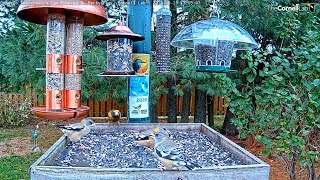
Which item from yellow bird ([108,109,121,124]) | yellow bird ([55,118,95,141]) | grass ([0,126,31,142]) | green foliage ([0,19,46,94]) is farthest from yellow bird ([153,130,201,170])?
grass ([0,126,31,142])

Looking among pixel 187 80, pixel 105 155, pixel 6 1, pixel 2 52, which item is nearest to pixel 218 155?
pixel 105 155

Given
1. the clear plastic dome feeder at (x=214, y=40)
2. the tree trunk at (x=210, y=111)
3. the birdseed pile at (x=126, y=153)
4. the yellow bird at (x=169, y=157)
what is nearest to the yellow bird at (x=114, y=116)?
the birdseed pile at (x=126, y=153)

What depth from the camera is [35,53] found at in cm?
547

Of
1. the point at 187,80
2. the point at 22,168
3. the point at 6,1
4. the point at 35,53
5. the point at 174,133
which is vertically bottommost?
the point at 22,168

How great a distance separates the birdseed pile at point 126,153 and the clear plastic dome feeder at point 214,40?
729 millimetres

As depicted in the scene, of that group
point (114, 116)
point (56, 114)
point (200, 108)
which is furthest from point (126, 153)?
point (200, 108)

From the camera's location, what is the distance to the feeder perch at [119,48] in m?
3.33

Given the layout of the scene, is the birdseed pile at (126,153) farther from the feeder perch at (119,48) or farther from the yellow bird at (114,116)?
the feeder perch at (119,48)

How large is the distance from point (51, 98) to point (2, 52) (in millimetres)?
3178

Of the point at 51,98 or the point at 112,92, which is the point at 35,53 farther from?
the point at 51,98

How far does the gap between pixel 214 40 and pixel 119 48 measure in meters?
0.91

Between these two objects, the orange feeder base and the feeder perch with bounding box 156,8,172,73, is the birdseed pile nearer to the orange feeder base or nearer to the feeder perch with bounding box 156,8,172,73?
the orange feeder base

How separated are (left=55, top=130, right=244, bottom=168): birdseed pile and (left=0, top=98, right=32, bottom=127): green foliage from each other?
677 centimetres

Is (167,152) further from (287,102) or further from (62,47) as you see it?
(287,102)
